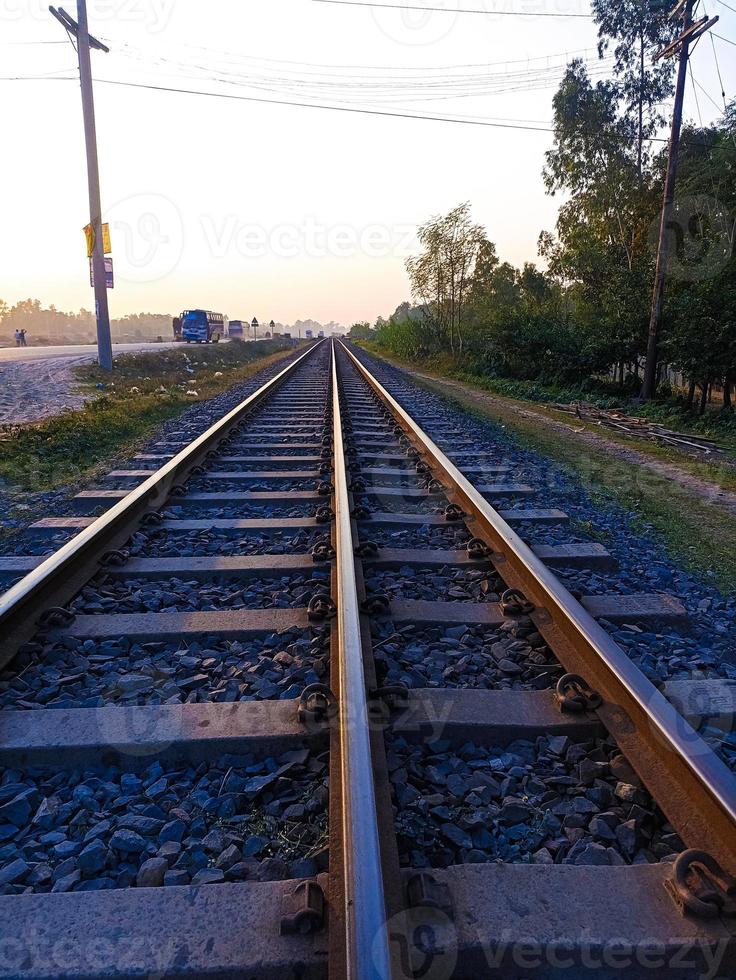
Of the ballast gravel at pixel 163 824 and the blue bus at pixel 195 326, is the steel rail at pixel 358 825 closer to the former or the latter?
the ballast gravel at pixel 163 824

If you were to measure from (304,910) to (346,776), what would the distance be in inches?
Answer: 15.1

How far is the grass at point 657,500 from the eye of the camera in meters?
4.30

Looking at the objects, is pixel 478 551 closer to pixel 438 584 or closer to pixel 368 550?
pixel 438 584

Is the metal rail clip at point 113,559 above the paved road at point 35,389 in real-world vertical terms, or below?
below

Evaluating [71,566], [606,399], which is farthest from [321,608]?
[606,399]

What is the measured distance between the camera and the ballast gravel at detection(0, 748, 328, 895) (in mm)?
Answer: 1690

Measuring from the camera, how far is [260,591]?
3.45 meters

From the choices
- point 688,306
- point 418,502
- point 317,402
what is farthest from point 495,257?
point 418,502

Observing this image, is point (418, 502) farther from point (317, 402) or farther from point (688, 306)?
point (688, 306)

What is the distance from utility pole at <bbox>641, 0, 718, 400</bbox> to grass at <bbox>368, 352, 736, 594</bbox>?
238 inches

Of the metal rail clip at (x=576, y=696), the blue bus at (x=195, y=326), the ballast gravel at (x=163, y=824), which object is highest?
the blue bus at (x=195, y=326)

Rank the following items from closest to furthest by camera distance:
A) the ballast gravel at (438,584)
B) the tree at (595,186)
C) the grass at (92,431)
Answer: the ballast gravel at (438,584) < the grass at (92,431) < the tree at (595,186)

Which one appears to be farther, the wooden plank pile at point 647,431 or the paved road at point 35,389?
the paved road at point 35,389

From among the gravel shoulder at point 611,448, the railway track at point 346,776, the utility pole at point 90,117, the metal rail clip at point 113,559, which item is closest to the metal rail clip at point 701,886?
the railway track at point 346,776
